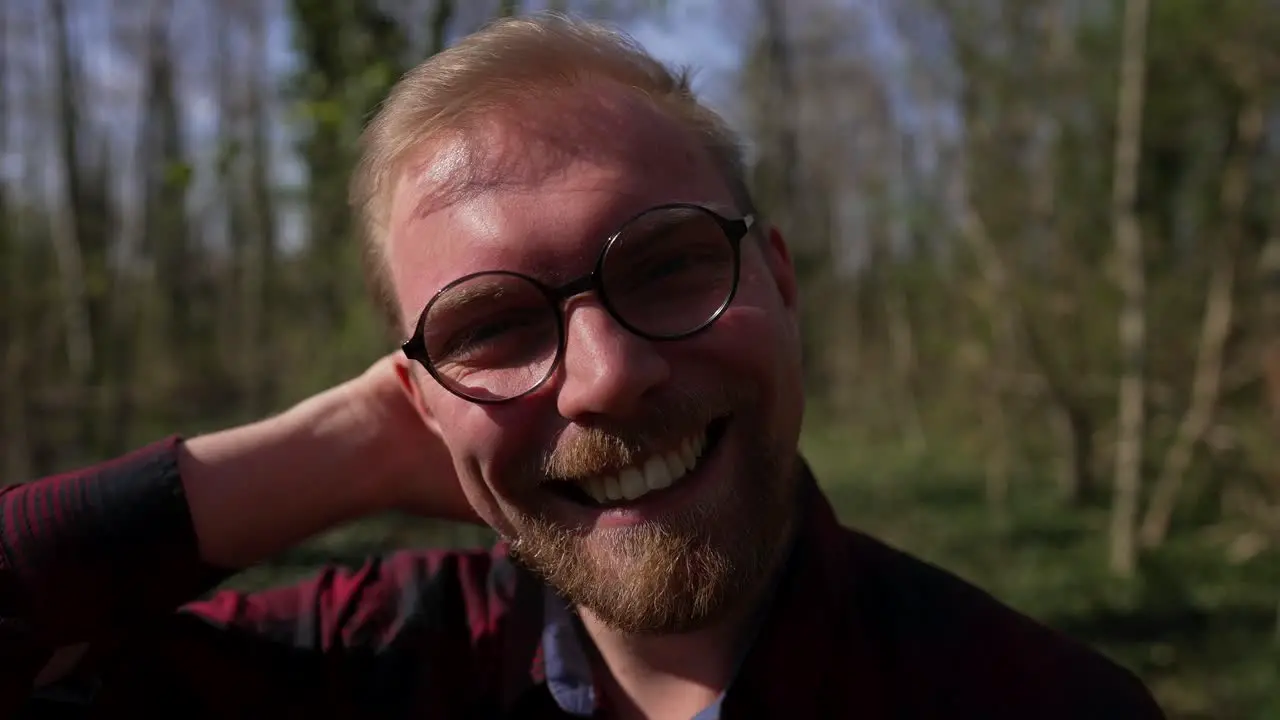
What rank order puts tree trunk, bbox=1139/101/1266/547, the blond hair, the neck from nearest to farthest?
the blond hair
the neck
tree trunk, bbox=1139/101/1266/547

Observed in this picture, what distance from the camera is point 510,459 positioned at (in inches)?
47.8

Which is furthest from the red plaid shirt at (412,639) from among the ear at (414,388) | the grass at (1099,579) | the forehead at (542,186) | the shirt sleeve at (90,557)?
the grass at (1099,579)

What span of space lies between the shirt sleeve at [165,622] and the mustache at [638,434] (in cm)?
54

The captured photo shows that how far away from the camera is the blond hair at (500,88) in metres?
1.27

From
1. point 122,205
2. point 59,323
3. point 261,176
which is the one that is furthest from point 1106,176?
point 122,205

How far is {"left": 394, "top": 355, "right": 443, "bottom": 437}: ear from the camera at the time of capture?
1.43 metres

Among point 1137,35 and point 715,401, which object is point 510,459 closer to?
point 715,401

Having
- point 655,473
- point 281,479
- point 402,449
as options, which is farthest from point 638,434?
point 281,479

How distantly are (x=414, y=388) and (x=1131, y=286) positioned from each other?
25.3 ft

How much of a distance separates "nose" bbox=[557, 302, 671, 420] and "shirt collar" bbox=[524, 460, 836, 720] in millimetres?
436

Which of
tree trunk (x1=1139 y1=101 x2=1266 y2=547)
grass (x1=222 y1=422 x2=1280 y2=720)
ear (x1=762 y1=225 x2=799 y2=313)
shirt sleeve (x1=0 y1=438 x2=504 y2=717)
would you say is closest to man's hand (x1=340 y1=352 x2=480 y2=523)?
shirt sleeve (x1=0 y1=438 x2=504 y2=717)

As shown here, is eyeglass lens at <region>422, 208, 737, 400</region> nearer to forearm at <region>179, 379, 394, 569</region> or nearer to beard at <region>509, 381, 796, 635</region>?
beard at <region>509, 381, 796, 635</region>

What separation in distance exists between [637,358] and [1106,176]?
10.9 meters

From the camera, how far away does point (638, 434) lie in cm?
116
